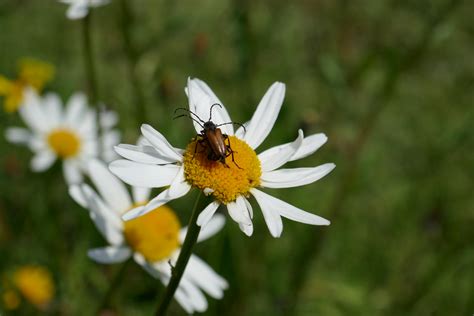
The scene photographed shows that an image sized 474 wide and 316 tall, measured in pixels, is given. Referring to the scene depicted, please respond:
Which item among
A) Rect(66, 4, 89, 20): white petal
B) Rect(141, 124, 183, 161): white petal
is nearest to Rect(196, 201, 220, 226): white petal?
Rect(141, 124, 183, 161): white petal

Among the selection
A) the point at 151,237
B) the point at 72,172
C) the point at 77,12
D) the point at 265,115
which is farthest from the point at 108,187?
the point at 72,172

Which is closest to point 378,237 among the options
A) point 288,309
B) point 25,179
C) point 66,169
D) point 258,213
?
point 258,213

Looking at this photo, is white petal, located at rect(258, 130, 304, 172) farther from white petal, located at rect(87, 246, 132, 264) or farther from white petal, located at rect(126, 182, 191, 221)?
white petal, located at rect(87, 246, 132, 264)

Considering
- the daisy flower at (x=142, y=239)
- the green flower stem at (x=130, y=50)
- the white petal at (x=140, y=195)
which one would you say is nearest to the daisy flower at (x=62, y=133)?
the green flower stem at (x=130, y=50)

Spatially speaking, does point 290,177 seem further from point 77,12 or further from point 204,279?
point 77,12

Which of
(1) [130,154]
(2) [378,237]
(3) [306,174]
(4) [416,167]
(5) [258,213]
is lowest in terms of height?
(1) [130,154]

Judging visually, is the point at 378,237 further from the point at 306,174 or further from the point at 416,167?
the point at 306,174
